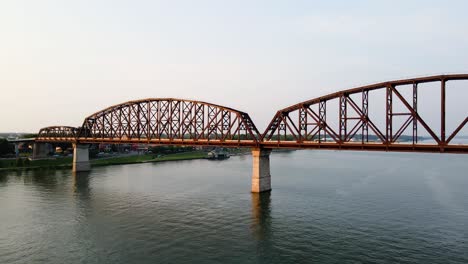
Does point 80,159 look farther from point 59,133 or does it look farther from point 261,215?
point 261,215

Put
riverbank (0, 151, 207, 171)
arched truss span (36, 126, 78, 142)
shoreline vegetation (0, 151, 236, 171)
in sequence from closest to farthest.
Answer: riverbank (0, 151, 207, 171), shoreline vegetation (0, 151, 236, 171), arched truss span (36, 126, 78, 142)

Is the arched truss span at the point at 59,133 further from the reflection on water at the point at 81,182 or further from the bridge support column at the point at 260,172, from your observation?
the bridge support column at the point at 260,172

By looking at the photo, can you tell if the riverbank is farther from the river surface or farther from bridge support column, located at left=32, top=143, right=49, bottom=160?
the river surface

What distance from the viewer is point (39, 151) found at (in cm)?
14275

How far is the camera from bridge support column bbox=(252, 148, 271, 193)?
242 ft

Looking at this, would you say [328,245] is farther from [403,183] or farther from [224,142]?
[403,183]

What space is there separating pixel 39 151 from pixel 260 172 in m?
108

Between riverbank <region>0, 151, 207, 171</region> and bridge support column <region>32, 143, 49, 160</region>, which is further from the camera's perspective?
bridge support column <region>32, 143, 49, 160</region>

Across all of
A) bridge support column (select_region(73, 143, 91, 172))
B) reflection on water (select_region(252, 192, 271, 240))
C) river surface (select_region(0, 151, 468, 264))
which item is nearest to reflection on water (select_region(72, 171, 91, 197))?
river surface (select_region(0, 151, 468, 264))

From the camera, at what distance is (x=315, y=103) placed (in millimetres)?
72125

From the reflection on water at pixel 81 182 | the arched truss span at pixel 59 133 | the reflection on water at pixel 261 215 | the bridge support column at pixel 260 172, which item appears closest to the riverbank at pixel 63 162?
the arched truss span at pixel 59 133

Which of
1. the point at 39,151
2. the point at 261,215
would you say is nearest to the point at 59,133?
the point at 39,151

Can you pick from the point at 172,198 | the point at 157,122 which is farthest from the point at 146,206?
the point at 157,122

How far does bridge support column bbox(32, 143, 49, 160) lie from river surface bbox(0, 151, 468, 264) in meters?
59.9
